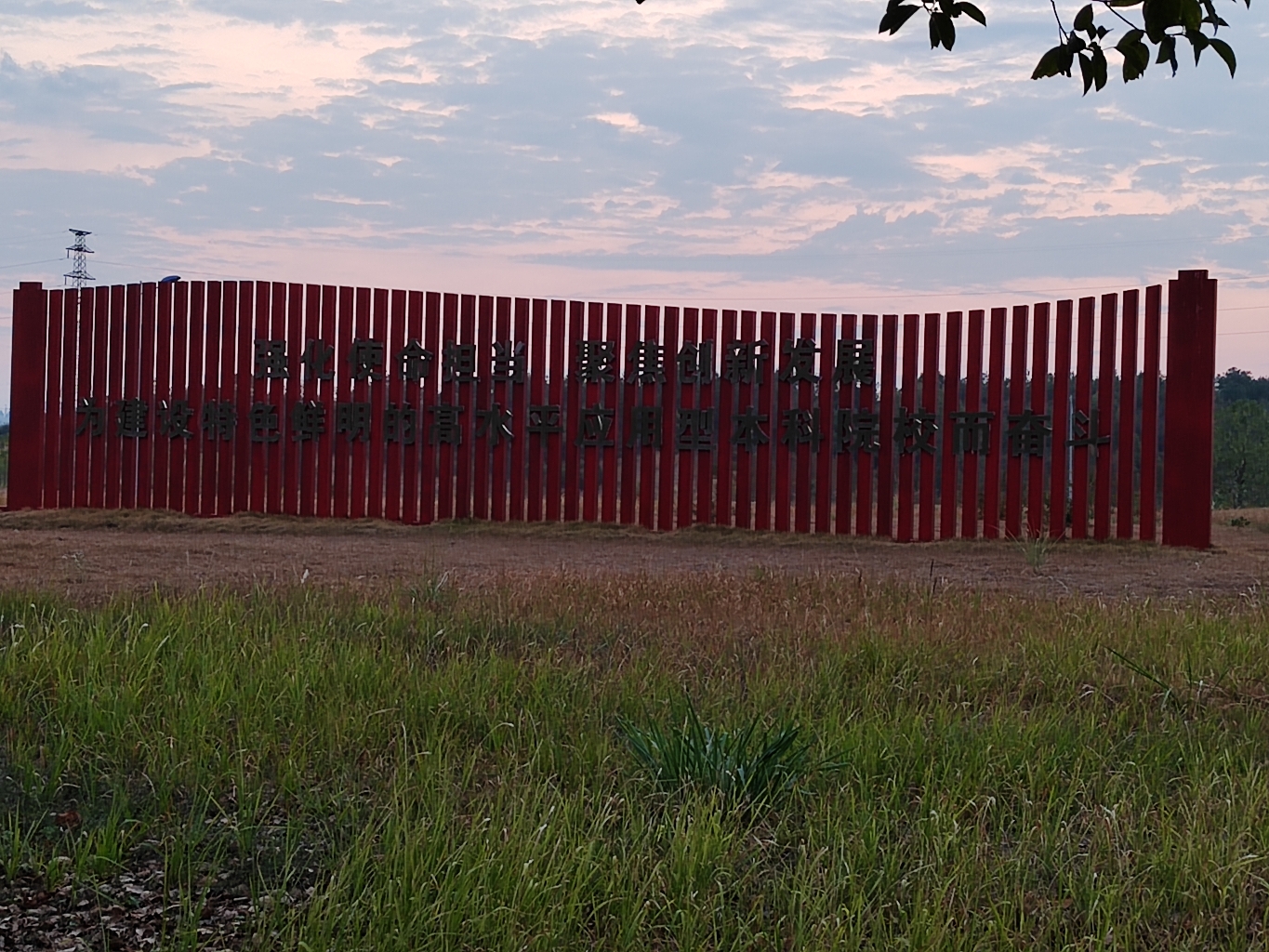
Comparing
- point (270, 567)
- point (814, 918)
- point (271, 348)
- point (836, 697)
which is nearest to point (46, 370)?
point (271, 348)

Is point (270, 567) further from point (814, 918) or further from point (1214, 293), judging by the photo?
point (1214, 293)

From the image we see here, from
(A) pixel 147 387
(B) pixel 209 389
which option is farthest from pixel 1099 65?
(A) pixel 147 387

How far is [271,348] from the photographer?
12.8m

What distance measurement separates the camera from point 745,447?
12031 mm

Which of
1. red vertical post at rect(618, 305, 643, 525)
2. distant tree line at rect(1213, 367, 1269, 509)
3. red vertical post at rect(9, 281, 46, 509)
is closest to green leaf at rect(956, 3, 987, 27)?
red vertical post at rect(618, 305, 643, 525)

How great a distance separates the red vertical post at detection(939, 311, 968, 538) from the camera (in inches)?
459

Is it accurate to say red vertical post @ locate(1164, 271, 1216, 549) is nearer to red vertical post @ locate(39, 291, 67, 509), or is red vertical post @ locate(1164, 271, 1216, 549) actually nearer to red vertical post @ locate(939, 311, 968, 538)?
red vertical post @ locate(939, 311, 968, 538)

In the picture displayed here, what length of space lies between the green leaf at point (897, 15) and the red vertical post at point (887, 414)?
8.20m

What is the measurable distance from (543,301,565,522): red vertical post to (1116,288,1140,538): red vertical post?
478cm

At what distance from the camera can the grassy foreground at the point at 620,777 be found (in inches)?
112

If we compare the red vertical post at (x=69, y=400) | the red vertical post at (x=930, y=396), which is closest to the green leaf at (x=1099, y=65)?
the red vertical post at (x=930, y=396)

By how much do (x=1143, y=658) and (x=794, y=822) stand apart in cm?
239

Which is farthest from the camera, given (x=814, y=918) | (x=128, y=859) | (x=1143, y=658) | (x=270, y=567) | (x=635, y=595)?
(x=270, y=567)

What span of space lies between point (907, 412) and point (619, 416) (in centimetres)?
260
